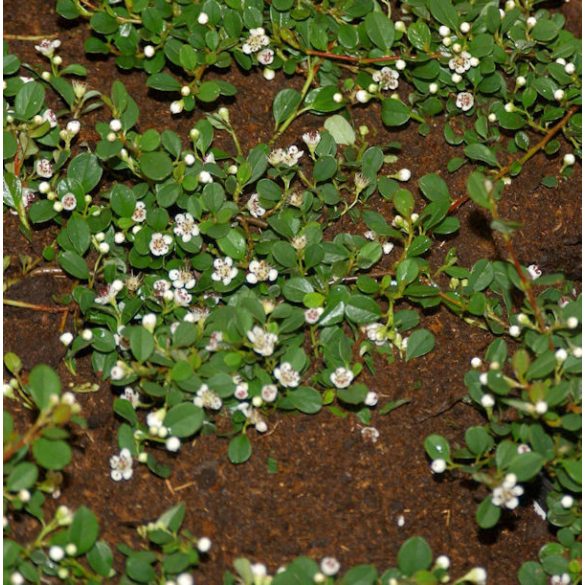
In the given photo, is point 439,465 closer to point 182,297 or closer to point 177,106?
point 182,297

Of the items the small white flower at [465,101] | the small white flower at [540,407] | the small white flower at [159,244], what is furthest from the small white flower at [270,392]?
the small white flower at [465,101]

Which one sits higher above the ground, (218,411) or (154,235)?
(154,235)

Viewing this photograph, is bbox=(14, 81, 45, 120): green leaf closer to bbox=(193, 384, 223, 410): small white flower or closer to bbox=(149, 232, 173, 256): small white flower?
bbox=(149, 232, 173, 256): small white flower

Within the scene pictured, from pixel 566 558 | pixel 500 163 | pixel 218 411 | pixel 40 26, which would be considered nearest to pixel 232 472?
pixel 218 411

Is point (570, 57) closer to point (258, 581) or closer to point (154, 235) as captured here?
point (154, 235)

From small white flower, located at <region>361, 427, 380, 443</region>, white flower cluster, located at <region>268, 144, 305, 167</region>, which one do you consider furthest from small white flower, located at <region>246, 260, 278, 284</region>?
small white flower, located at <region>361, 427, 380, 443</region>

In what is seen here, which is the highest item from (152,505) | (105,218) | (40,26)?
(40,26)
